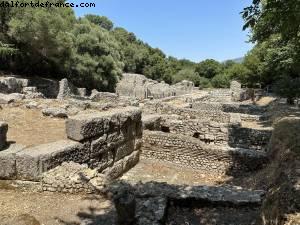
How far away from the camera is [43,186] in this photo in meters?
7.73

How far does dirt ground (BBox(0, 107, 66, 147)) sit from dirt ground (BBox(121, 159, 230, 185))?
8.09ft

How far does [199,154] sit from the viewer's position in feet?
39.1

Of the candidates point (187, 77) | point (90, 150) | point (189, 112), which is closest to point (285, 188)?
point (90, 150)

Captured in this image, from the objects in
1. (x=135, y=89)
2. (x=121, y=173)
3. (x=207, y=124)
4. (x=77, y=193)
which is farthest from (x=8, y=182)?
(x=135, y=89)

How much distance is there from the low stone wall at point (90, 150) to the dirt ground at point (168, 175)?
0.34 m

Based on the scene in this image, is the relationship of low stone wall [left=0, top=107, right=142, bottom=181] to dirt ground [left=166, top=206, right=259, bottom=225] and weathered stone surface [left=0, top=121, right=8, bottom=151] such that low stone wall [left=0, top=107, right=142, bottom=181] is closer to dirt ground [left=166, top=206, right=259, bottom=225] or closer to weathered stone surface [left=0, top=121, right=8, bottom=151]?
weathered stone surface [left=0, top=121, right=8, bottom=151]

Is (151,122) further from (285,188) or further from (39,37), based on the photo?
(39,37)

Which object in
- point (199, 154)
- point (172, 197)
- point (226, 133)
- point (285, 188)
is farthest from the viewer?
point (226, 133)

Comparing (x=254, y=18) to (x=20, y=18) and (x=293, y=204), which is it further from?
(x=20, y=18)

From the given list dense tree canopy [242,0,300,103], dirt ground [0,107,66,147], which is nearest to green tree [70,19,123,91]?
dense tree canopy [242,0,300,103]

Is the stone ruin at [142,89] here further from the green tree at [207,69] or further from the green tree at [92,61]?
the green tree at [207,69]

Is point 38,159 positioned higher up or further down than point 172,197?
higher up

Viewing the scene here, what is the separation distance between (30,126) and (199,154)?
5.37 m

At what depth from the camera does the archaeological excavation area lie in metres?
6.73
